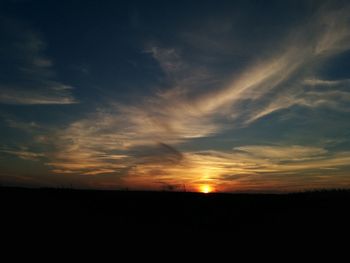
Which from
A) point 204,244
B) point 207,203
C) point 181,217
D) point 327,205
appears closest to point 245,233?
point 204,244

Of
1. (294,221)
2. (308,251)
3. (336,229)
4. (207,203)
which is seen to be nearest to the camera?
(308,251)

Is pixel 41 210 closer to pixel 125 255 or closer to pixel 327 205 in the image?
pixel 125 255

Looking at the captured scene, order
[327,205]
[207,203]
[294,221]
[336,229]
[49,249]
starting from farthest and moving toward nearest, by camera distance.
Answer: [207,203]
[327,205]
[294,221]
[336,229]
[49,249]

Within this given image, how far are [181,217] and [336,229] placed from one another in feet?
23.0

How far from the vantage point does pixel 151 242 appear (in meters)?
12.2

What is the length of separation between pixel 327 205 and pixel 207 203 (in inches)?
261

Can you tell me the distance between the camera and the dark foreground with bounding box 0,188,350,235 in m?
13.5

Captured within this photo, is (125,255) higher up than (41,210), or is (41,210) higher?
(41,210)

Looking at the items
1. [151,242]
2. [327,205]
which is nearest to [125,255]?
[151,242]

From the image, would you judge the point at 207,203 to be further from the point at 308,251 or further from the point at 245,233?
the point at 308,251

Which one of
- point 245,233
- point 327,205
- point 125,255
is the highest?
point 327,205

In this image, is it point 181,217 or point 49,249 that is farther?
point 181,217

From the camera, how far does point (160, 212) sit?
53.4ft

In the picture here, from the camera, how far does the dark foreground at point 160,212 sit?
1347cm
